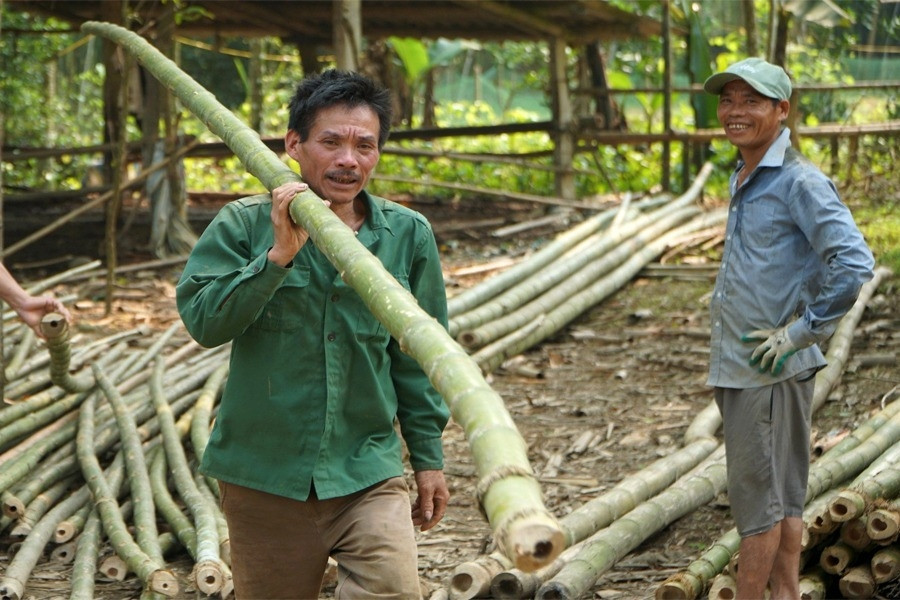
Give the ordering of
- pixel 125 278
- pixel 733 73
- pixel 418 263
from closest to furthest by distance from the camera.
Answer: pixel 418 263
pixel 733 73
pixel 125 278

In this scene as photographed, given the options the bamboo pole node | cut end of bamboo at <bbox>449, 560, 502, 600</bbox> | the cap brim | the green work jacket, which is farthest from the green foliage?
the bamboo pole node

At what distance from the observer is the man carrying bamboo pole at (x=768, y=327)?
3.24 metres

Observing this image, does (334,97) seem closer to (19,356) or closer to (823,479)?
(823,479)

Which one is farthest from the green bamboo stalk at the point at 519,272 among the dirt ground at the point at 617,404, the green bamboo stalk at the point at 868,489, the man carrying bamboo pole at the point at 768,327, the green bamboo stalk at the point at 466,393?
the green bamboo stalk at the point at 466,393

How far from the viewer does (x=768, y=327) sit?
328 centimetres

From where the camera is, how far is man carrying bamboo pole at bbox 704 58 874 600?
10.6ft

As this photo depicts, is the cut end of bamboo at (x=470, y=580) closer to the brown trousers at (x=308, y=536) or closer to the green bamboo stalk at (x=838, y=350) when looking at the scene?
the brown trousers at (x=308, y=536)

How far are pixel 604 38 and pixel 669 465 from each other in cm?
785

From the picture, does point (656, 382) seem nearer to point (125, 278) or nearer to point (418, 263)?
point (418, 263)

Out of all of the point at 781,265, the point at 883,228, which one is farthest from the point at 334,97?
the point at 883,228

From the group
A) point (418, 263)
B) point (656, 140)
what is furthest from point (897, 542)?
point (656, 140)

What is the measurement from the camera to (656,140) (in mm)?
10922

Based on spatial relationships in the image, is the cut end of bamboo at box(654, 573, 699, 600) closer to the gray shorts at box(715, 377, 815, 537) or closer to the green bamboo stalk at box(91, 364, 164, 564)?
the gray shorts at box(715, 377, 815, 537)

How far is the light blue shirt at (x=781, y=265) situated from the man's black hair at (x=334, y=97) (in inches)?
50.3
